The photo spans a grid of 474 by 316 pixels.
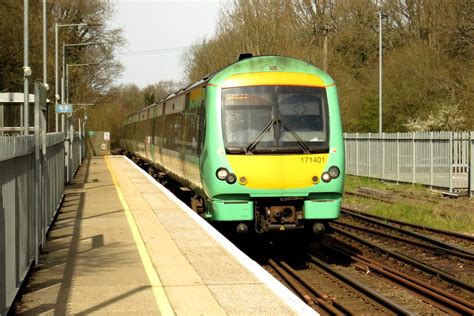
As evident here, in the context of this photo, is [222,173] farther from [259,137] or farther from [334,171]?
[334,171]

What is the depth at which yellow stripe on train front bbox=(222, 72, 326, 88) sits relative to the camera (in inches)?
415

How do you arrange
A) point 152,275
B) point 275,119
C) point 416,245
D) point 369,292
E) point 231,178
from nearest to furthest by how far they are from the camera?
point 152,275, point 369,292, point 231,178, point 275,119, point 416,245

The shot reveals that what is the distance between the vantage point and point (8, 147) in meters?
6.17

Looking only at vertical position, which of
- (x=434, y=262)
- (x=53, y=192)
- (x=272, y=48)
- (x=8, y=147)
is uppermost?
(x=272, y=48)

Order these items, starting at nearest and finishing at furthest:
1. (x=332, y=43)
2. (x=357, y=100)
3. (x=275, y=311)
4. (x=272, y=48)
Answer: (x=275, y=311) → (x=272, y=48) → (x=357, y=100) → (x=332, y=43)

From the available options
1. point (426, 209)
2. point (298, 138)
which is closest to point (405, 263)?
point (298, 138)

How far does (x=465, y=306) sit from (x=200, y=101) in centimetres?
552

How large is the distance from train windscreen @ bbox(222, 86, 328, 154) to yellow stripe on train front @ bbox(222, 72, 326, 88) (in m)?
0.07

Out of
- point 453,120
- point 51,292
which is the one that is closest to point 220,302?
point 51,292

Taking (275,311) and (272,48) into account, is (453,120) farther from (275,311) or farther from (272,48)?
(275,311)

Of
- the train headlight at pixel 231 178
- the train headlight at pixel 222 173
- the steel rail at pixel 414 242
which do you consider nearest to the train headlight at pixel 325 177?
the train headlight at pixel 231 178

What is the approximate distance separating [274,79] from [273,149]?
1.14 meters

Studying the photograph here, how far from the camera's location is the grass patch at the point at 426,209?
15422 millimetres

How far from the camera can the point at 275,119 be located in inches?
Result: 410
